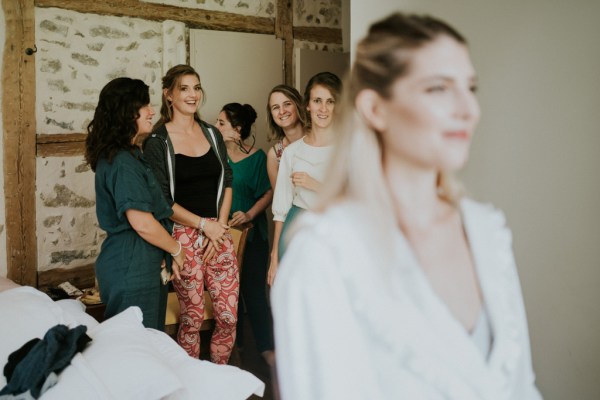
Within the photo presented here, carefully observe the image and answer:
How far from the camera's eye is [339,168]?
0.96 metres

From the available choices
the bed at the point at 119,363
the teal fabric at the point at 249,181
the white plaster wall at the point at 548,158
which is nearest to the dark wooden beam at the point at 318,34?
the teal fabric at the point at 249,181

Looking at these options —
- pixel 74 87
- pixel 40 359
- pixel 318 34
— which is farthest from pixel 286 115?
pixel 318 34

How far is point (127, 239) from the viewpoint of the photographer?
8.39 ft

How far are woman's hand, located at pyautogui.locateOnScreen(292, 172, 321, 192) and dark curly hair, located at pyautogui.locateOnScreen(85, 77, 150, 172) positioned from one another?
2.49 feet

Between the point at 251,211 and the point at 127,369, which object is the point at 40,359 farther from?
the point at 251,211

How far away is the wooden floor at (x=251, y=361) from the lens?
128 inches

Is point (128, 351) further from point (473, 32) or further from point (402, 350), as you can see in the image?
point (473, 32)

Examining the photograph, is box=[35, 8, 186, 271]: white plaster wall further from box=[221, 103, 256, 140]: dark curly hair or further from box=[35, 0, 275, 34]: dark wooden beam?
box=[221, 103, 256, 140]: dark curly hair

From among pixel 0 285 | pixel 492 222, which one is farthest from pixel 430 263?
pixel 0 285

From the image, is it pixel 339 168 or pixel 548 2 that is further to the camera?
pixel 548 2

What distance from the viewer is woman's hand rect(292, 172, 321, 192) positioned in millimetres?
2760

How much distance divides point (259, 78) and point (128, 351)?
3.33 meters

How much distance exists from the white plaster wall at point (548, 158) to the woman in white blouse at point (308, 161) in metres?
0.83

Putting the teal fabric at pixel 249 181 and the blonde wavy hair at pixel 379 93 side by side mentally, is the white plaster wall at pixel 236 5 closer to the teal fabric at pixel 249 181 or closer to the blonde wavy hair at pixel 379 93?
the teal fabric at pixel 249 181
